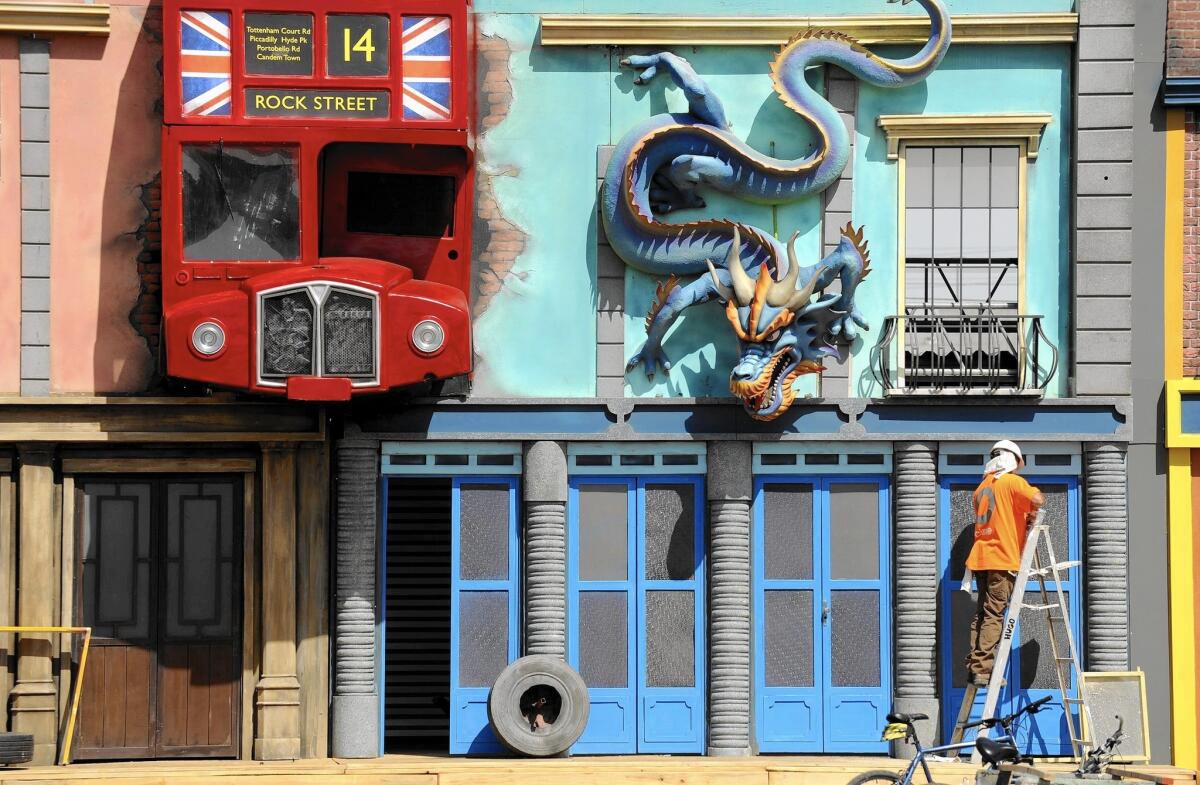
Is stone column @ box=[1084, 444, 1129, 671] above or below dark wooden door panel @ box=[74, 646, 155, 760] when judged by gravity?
above

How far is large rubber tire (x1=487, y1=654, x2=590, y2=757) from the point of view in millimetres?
18719

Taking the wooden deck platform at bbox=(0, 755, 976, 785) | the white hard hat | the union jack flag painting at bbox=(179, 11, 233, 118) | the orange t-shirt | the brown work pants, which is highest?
the union jack flag painting at bbox=(179, 11, 233, 118)

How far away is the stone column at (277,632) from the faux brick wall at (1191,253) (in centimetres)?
837

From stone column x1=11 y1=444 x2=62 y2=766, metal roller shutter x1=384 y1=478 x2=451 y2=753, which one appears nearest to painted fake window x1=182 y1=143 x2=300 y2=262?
stone column x1=11 y1=444 x2=62 y2=766

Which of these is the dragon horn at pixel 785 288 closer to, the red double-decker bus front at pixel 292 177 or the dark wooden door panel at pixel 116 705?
the red double-decker bus front at pixel 292 177

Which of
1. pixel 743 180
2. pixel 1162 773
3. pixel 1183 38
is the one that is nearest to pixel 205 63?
pixel 743 180

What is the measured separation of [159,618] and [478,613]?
9.61ft

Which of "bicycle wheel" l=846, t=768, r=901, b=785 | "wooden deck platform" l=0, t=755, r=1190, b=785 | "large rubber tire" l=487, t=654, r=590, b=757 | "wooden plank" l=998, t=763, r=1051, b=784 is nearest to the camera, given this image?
"bicycle wheel" l=846, t=768, r=901, b=785

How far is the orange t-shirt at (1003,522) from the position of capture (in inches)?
723

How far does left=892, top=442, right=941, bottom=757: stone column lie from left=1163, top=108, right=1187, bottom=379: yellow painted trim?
2.42 metres

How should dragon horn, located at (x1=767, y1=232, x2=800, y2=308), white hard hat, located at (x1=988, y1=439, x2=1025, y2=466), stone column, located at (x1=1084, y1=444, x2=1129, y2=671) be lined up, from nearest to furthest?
white hard hat, located at (x1=988, y1=439, x2=1025, y2=466)
dragon horn, located at (x1=767, y1=232, x2=800, y2=308)
stone column, located at (x1=1084, y1=444, x2=1129, y2=671)

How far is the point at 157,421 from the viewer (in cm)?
1906

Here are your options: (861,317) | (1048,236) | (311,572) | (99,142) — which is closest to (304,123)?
(99,142)

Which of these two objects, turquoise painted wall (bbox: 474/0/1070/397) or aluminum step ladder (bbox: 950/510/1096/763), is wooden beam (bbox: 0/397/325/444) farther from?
aluminum step ladder (bbox: 950/510/1096/763)
